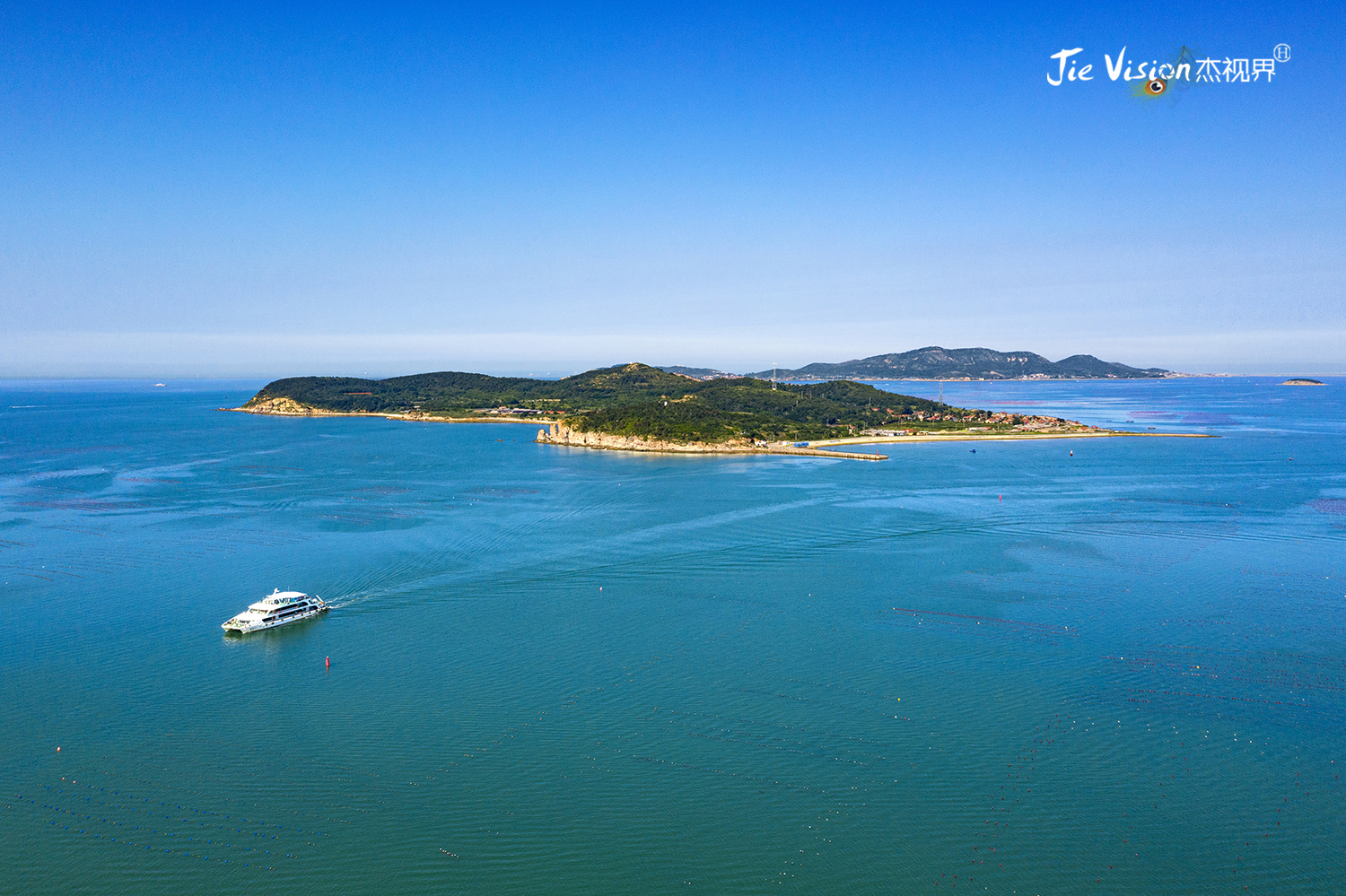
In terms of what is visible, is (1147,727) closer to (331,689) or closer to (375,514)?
(331,689)

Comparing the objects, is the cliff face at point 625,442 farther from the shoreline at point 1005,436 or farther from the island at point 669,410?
the shoreline at point 1005,436

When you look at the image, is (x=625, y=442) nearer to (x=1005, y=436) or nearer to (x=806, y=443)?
(x=806, y=443)

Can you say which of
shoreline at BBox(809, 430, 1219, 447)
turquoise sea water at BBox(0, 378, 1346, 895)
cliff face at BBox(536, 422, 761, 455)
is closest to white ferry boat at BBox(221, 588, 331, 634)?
turquoise sea water at BBox(0, 378, 1346, 895)

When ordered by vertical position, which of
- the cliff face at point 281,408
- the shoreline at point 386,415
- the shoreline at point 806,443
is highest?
the cliff face at point 281,408

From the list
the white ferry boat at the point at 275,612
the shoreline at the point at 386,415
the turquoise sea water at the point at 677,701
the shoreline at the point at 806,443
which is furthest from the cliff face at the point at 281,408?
the white ferry boat at the point at 275,612

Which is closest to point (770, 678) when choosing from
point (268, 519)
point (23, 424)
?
point (268, 519)

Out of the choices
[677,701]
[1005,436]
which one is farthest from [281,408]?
[677,701]
